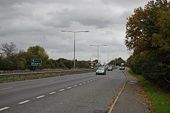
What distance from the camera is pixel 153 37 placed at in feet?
115

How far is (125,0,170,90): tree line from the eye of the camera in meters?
32.7

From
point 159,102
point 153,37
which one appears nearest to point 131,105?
point 159,102

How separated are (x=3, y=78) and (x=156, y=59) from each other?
62.9ft

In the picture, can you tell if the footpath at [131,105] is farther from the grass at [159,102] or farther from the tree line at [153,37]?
the tree line at [153,37]

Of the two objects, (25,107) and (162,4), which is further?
(162,4)

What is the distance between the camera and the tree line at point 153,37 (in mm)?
32719

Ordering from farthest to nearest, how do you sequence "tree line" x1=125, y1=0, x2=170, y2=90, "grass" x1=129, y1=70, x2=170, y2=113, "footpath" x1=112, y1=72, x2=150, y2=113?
"tree line" x1=125, y1=0, x2=170, y2=90, "grass" x1=129, y1=70, x2=170, y2=113, "footpath" x1=112, y1=72, x2=150, y2=113

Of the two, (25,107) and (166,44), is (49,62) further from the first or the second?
(25,107)

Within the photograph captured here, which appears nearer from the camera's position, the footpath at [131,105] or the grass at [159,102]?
the footpath at [131,105]

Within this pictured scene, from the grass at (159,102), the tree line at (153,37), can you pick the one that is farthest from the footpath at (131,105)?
the tree line at (153,37)

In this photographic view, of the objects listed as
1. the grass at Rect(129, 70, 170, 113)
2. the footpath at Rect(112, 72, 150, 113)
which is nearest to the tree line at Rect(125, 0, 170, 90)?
the grass at Rect(129, 70, 170, 113)

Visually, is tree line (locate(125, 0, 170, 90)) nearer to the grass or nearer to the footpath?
the grass

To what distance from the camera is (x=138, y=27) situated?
4378cm

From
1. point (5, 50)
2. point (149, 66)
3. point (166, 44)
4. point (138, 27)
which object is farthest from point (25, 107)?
point (5, 50)
